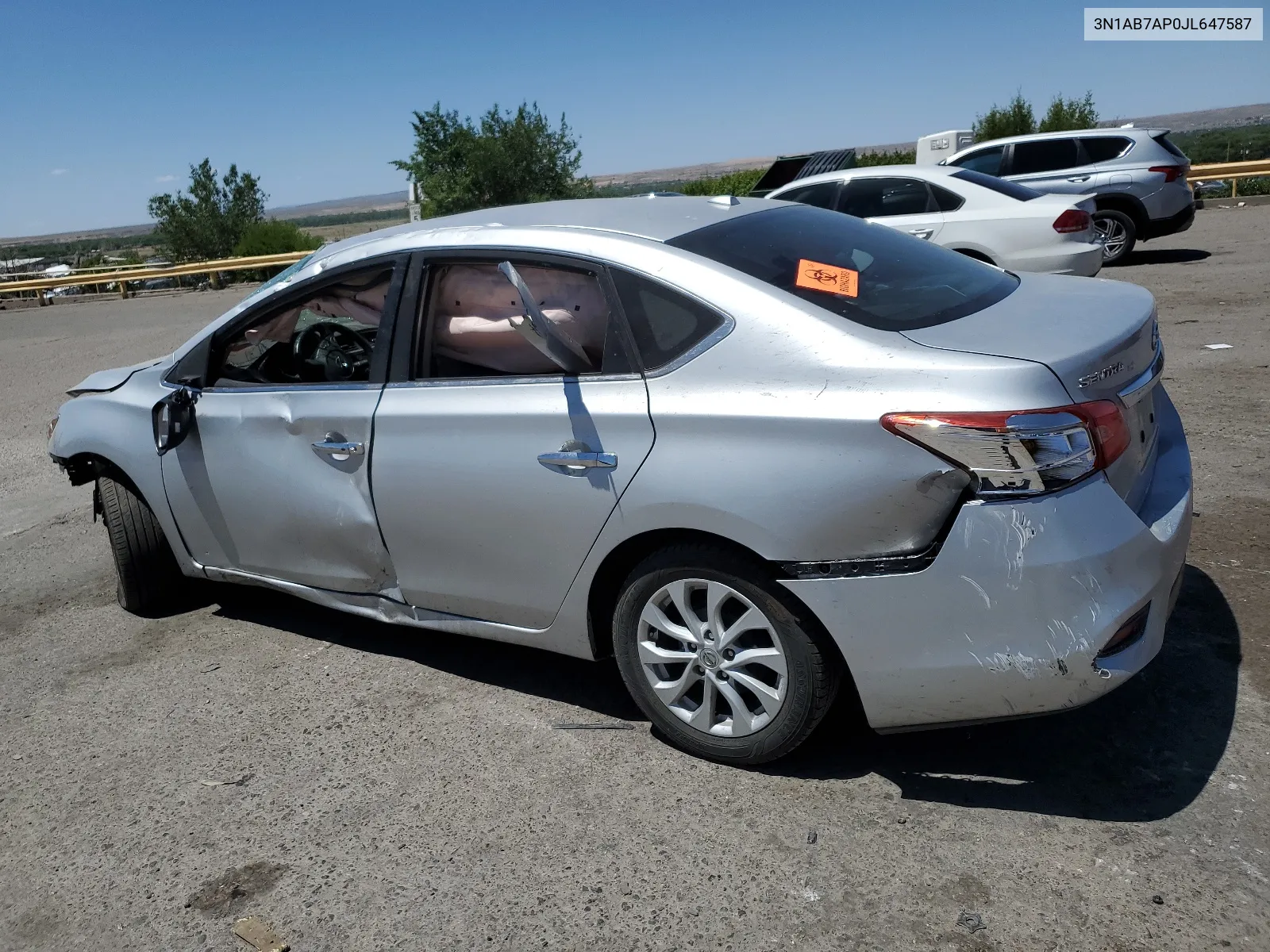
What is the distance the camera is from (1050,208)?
10.2m

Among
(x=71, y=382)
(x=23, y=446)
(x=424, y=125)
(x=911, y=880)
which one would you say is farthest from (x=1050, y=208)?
(x=424, y=125)

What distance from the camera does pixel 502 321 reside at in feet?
12.0

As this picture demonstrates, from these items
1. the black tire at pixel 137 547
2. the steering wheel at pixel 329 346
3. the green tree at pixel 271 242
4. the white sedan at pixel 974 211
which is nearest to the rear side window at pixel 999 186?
the white sedan at pixel 974 211

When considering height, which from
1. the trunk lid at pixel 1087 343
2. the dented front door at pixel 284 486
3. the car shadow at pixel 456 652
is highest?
the trunk lid at pixel 1087 343

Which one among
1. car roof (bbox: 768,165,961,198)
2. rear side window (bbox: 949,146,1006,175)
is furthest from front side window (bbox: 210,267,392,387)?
rear side window (bbox: 949,146,1006,175)

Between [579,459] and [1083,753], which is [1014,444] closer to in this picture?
[1083,753]

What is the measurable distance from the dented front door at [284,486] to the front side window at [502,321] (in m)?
0.32

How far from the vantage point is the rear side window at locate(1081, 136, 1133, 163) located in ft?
45.6

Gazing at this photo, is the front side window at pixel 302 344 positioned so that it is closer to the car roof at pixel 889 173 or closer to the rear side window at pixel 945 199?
the car roof at pixel 889 173

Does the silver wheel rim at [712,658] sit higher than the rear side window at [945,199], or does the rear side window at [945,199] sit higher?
the rear side window at [945,199]

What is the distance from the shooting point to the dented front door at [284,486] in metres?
3.87

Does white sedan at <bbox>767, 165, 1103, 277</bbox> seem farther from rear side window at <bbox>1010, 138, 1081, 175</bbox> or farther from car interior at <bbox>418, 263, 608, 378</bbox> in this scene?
car interior at <bbox>418, 263, 608, 378</bbox>

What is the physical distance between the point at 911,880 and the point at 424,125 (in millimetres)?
53857

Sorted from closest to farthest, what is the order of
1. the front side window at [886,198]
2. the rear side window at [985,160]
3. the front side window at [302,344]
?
the front side window at [302,344] → the front side window at [886,198] → the rear side window at [985,160]
